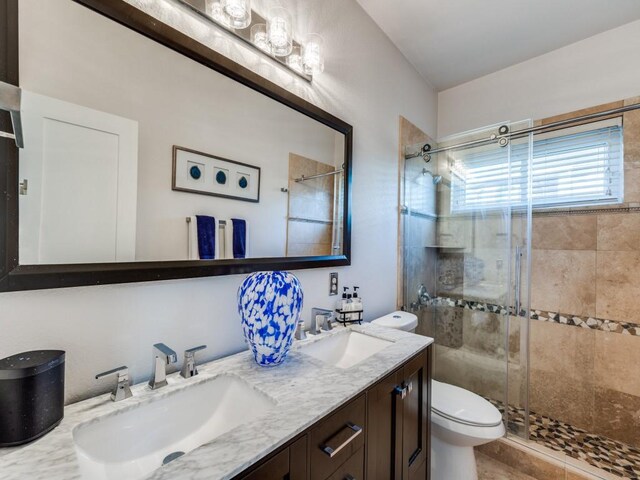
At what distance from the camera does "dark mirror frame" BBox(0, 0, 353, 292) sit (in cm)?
63

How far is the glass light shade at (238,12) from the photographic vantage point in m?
1.00

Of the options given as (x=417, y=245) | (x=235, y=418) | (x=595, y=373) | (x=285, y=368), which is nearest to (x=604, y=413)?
(x=595, y=373)

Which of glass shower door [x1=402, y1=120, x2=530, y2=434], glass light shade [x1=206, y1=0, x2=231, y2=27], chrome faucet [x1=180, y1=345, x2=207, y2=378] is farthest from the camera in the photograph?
glass shower door [x1=402, y1=120, x2=530, y2=434]

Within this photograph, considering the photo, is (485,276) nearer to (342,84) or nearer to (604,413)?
(604,413)

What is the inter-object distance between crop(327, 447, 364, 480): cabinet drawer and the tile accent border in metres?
1.63

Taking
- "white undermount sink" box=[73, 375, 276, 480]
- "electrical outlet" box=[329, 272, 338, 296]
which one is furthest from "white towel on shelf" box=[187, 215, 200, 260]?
"electrical outlet" box=[329, 272, 338, 296]

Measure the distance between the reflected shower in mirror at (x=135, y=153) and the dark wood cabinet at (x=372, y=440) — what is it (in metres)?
0.62

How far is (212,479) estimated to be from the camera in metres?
0.50

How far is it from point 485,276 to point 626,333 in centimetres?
82

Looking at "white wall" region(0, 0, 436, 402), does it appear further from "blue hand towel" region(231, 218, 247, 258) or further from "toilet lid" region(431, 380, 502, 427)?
"toilet lid" region(431, 380, 502, 427)

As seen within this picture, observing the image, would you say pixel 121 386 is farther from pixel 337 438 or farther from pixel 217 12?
pixel 217 12

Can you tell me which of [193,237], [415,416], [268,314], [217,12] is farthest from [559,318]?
[217,12]

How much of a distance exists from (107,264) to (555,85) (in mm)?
2819

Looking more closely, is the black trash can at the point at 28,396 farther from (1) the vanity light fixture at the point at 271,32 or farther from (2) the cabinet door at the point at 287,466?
(1) the vanity light fixture at the point at 271,32
